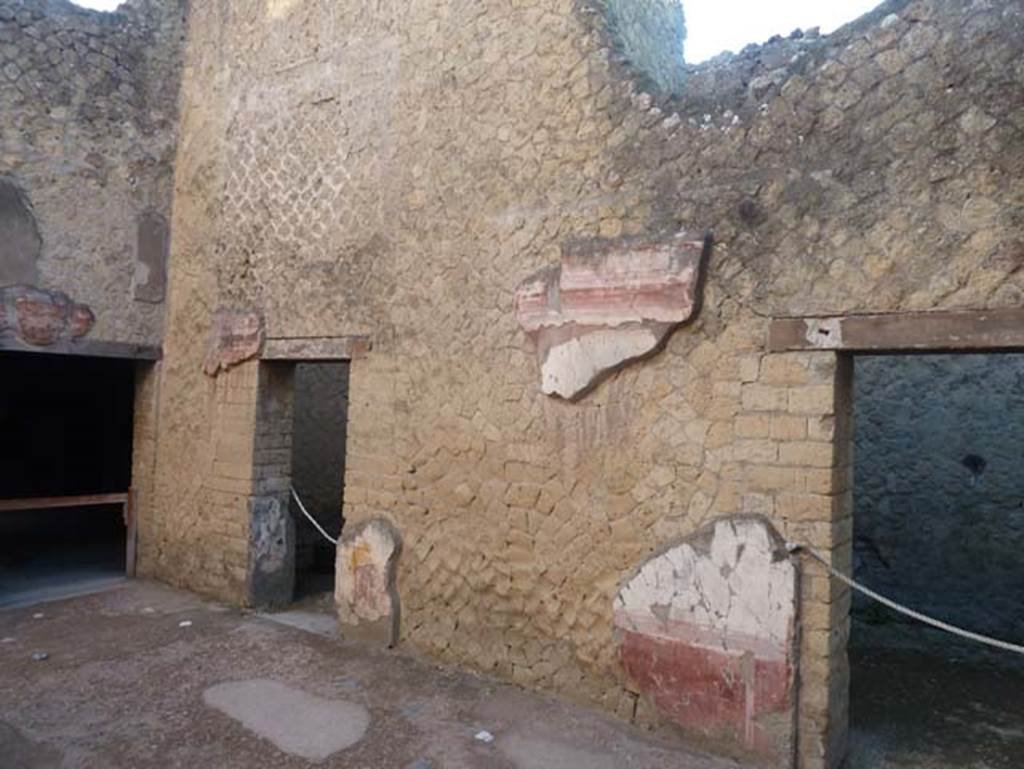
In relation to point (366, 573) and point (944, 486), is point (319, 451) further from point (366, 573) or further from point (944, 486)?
point (944, 486)

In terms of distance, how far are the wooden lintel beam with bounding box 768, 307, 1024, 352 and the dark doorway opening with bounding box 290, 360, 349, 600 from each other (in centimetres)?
495

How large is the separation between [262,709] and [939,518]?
4.44m

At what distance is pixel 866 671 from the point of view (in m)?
4.39

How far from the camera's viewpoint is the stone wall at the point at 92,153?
5414mm

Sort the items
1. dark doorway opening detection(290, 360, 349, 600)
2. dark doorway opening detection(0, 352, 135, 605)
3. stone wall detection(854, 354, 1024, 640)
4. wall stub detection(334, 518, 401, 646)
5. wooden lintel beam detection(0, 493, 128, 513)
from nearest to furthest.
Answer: wall stub detection(334, 518, 401, 646) → stone wall detection(854, 354, 1024, 640) → wooden lintel beam detection(0, 493, 128, 513) → dark doorway opening detection(290, 360, 349, 600) → dark doorway opening detection(0, 352, 135, 605)

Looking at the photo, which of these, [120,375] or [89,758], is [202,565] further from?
[120,375]

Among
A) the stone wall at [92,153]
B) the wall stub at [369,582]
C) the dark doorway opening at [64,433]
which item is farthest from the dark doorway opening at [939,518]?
the dark doorway opening at [64,433]

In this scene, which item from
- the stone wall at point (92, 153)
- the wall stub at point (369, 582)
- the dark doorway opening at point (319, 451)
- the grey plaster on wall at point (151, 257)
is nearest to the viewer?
the wall stub at point (369, 582)

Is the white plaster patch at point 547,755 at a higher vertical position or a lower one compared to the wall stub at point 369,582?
lower

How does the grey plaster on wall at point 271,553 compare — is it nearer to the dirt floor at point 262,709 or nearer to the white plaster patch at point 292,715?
the dirt floor at point 262,709

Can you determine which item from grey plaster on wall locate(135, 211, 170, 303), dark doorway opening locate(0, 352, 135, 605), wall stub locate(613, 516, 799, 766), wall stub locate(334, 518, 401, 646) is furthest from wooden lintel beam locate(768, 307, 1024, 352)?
dark doorway opening locate(0, 352, 135, 605)

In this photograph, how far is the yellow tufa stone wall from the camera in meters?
2.99

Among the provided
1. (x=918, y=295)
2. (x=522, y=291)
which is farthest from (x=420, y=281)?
(x=918, y=295)

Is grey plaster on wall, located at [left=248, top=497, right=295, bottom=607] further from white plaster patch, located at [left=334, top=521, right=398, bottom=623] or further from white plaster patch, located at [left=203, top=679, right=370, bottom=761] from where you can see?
white plaster patch, located at [left=203, top=679, right=370, bottom=761]
